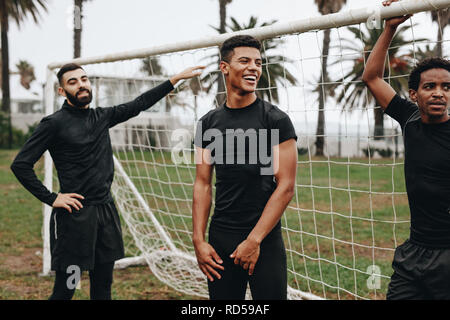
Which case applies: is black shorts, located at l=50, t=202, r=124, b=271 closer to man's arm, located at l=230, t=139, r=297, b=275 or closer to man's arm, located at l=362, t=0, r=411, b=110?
man's arm, located at l=230, t=139, r=297, b=275

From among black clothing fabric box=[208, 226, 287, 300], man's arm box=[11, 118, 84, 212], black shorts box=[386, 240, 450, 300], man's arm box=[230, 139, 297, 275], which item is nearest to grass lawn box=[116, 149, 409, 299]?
black shorts box=[386, 240, 450, 300]

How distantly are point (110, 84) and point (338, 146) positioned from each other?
966 inches

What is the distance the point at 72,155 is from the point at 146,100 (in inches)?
28.9

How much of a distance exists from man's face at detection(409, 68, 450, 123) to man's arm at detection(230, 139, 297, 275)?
0.66 metres

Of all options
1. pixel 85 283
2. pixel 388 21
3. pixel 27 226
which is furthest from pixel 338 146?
pixel 388 21

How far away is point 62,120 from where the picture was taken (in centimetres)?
348

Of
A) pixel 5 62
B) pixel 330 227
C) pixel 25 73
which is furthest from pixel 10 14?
pixel 25 73

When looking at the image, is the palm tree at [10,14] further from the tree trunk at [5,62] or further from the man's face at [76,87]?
the man's face at [76,87]

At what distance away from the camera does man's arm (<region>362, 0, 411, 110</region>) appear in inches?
100

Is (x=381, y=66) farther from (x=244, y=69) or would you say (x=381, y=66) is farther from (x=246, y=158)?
(x=246, y=158)

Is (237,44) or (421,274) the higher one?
(237,44)

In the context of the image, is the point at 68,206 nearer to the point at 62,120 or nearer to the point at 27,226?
the point at 62,120

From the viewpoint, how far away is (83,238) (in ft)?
11.5

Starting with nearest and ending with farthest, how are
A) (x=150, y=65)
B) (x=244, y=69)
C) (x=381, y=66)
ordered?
(x=244, y=69), (x=381, y=66), (x=150, y=65)
